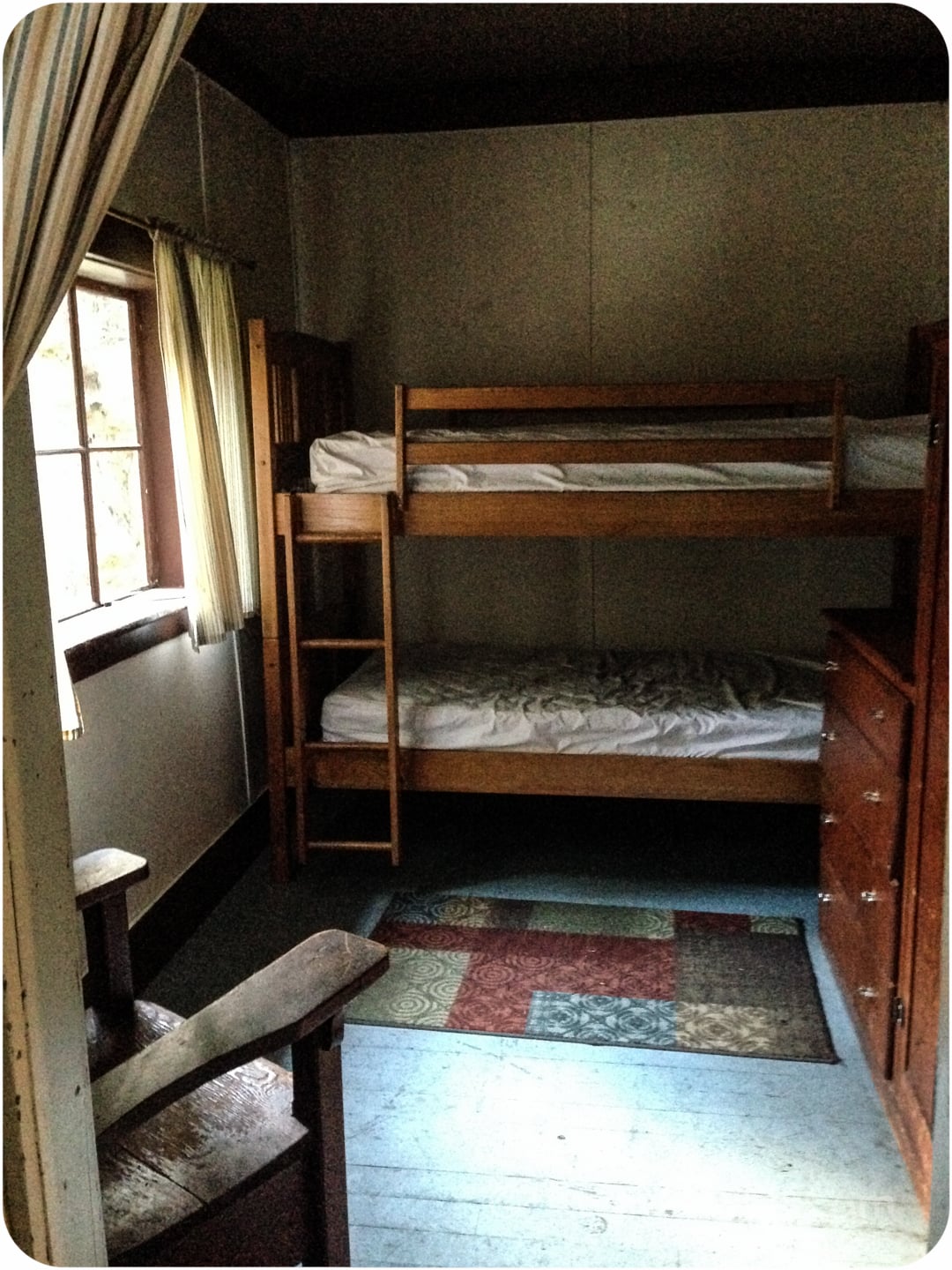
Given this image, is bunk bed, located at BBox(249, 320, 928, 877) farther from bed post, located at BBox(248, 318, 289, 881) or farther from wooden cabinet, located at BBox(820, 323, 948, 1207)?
wooden cabinet, located at BBox(820, 323, 948, 1207)

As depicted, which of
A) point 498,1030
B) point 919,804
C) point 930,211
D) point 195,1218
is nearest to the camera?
point 195,1218

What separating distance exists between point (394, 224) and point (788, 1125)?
12.2 feet

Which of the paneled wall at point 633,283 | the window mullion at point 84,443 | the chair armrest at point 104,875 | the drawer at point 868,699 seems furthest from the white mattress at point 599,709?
the chair armrest at point 104,875

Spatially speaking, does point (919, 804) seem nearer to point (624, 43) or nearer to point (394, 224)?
point (624, 43)

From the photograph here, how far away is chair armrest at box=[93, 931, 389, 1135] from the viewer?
1.23 m

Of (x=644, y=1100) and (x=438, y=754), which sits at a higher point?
(x=438, y=754)

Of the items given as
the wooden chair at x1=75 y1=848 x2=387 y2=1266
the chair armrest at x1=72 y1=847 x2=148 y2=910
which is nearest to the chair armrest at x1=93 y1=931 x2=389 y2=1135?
the wooden chair at x1=75 y1=848 x2=387 y2=1266

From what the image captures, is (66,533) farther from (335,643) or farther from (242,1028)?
(242,1028)

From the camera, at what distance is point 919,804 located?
6.73ft

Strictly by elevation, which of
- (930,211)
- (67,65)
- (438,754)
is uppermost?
(930,211)

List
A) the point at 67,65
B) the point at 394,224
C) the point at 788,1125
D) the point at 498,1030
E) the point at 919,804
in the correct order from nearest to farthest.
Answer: the point at 67,65 → the point at 919,804 → the point at 788,1125 → the point at 498,1030 → the point at 394,224

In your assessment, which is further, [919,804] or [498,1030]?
[498,1030]

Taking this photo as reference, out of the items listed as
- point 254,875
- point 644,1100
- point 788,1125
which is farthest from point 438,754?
point 788,1125

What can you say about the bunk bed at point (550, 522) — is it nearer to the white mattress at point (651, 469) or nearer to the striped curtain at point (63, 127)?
the white mattress at point (651, 469)
